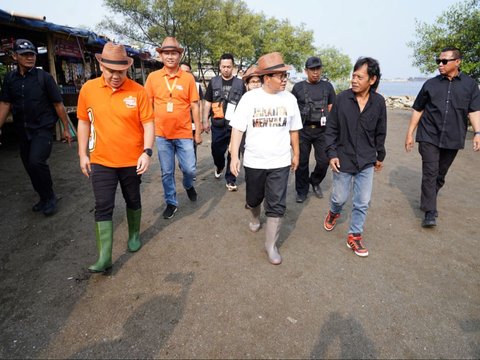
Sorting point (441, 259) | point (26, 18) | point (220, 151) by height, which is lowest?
point (441, 259)

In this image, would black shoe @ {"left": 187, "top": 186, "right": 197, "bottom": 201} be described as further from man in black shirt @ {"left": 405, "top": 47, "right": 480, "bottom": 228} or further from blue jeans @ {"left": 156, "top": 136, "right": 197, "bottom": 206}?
man in black shirt @ {"left": 405, "top": 47, "right": 480, "bottom": 228}

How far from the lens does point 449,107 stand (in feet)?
13.3

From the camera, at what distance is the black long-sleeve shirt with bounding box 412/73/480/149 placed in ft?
13.1

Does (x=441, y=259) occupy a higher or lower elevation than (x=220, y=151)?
lower

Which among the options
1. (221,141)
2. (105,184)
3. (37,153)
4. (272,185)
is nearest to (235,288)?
(272,185)

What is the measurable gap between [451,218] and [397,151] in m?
4.89

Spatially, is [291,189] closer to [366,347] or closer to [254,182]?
[254,182]

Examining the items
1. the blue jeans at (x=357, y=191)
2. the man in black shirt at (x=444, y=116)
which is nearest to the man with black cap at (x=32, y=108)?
the blue jeans at (x=357, y=191)

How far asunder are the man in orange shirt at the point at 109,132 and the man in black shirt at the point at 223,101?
229 cm

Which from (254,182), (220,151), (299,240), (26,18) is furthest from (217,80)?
(26,18)

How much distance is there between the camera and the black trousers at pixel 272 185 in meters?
3.28

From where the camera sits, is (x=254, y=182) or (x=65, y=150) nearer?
(x=254, y=182)

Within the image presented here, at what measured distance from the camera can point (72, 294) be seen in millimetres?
2816

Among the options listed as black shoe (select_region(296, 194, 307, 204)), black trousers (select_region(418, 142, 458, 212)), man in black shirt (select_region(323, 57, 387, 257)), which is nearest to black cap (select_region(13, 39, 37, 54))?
man in black shirt (select_region(323, 57, 387, 257))
